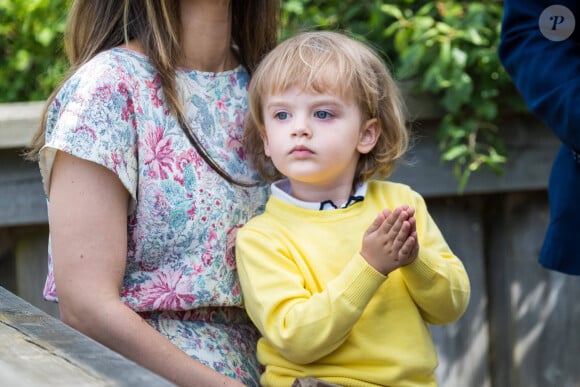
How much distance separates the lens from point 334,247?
2.06 meters

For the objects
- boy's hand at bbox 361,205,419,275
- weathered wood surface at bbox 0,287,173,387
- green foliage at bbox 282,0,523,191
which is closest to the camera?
weathered wood surface at bbox 0,287,173,387

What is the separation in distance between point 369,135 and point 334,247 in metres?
0.25

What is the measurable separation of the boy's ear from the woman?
23 centimetres

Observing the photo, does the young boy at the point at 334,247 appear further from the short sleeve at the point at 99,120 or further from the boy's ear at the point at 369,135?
the short sleeve at the point at 99,120

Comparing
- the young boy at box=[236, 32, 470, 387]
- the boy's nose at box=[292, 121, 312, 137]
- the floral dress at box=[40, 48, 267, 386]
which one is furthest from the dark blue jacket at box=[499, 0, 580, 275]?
the floral dress at box=[40, 48, 267, 386]

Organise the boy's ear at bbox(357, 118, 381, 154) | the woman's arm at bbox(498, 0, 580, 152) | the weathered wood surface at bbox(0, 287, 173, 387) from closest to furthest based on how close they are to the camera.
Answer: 1. the weathered wood surface at bbox(0, 287, 173, 387)
2. the boy's ear at bbox(357, 118, 381, 154)
3. the woman's arm at bbox(498, 0, 580, 152)

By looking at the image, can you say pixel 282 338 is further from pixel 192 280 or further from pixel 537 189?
pixel 537 189

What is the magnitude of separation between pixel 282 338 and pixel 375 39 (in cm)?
192

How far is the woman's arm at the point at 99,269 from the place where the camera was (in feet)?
6.39

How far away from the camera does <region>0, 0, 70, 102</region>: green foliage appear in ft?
13.4

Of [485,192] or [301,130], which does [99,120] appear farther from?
[485,192]

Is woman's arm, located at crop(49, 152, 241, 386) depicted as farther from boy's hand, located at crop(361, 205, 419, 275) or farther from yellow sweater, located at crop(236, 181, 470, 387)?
boy's hand, located at crop(361, 205, 419, 275)

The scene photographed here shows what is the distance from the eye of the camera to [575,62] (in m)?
Result: 2.36

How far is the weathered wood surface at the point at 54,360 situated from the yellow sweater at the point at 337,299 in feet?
1.55
